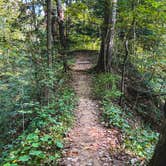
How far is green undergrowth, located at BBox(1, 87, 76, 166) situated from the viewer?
408 cm

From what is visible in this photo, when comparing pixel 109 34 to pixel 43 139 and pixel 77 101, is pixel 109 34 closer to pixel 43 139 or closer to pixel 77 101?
pixel 77 101

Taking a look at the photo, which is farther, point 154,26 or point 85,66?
point 85,66

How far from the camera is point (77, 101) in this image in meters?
8.20

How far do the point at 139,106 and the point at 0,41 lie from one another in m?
5.91

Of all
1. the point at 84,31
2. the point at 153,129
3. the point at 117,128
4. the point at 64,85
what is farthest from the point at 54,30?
the point at 117,128

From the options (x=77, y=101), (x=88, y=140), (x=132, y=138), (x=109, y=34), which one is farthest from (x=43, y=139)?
(x=109, y=34)

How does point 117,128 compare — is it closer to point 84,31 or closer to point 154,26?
point 154,26

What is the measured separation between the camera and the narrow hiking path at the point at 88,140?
4.48 m

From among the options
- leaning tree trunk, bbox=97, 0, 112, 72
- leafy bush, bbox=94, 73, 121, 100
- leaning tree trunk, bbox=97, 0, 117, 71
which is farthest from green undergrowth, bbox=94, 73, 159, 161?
leaning tree trunk, bbox=97, 0, 112, 72

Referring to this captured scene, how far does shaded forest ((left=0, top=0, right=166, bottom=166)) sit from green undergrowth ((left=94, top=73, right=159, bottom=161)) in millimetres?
22

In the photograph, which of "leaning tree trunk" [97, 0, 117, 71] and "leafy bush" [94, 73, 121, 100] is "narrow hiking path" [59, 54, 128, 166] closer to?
"leafy bush" [94, 73, 121, 100]

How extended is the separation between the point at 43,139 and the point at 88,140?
135 centimetres

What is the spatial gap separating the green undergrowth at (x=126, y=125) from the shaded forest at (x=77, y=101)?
2 cm

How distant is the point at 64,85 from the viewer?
1020cm
